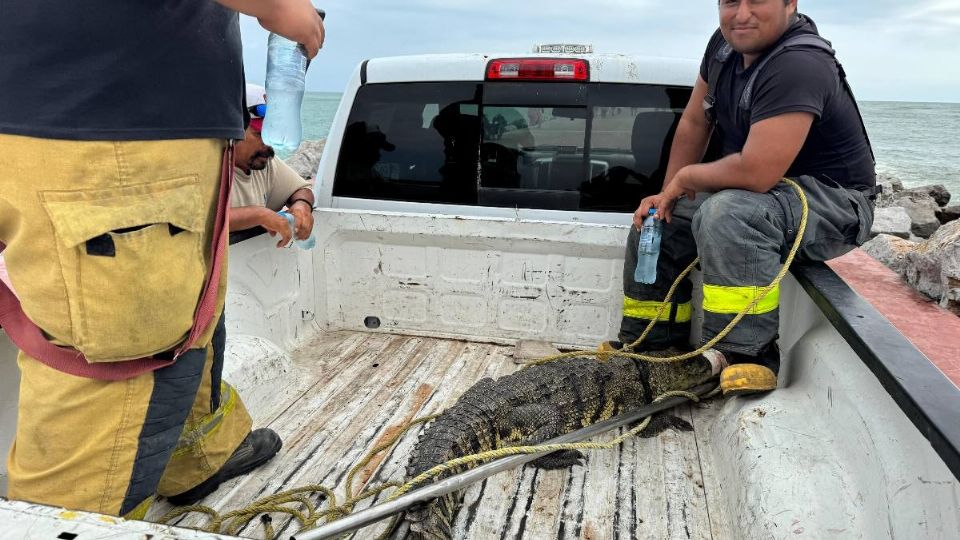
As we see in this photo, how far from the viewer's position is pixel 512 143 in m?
3.62

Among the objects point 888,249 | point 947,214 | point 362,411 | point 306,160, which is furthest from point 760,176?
point 306,160

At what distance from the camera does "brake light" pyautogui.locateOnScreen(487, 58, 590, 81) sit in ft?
11.2

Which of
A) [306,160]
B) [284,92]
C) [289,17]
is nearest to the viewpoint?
[289,17]

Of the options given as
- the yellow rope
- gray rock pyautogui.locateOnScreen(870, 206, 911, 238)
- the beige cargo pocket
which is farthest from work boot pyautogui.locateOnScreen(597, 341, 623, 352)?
gray rock pyautogui.locateOnScreen(870, 206, 911, 238)

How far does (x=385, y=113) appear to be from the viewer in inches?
147

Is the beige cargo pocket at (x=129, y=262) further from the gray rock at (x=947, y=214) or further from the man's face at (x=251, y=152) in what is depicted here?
the gray rock at (x=947, y=214)

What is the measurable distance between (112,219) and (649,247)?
2406mm

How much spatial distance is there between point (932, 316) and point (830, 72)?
1550 millimetres

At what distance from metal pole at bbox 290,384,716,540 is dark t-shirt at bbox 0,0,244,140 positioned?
3.65ft

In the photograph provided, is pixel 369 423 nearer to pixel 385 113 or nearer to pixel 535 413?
pixel 535 413

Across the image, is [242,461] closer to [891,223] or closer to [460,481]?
[460,481]

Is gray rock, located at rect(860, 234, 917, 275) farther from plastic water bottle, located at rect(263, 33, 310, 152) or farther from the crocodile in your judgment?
plastic water bottle, located at rect(263, 33, 310, 152)

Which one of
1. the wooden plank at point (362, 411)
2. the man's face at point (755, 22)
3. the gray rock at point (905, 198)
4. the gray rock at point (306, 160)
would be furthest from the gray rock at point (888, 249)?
the gray rock at point (306, 160)

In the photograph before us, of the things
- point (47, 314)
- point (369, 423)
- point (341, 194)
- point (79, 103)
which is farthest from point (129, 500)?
point (341, 194)
